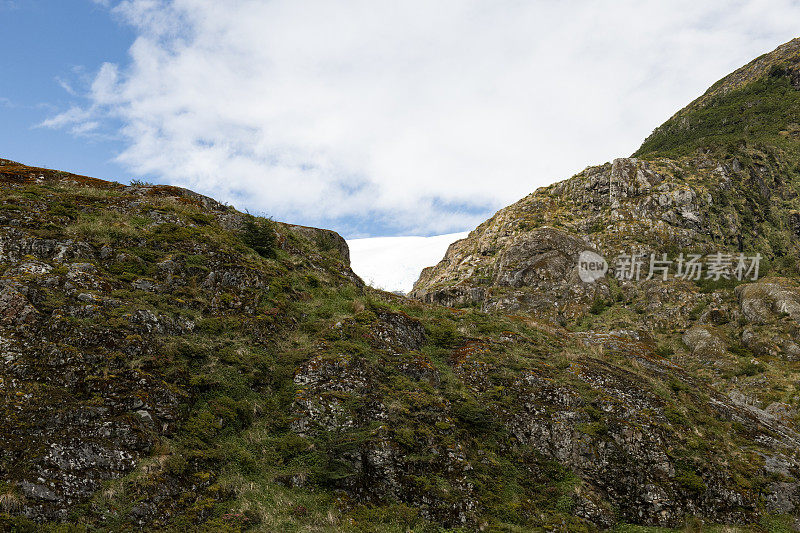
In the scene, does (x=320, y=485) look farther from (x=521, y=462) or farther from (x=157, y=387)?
(x=521, y=462)

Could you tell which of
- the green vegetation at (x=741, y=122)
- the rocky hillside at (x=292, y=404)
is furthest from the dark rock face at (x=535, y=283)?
the green vegetation at (x=741, y=122)

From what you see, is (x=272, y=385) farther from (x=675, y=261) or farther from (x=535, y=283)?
(x=675, y=261)

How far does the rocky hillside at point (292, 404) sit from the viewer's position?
36.6 feet

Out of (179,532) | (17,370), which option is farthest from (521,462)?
(17,370)

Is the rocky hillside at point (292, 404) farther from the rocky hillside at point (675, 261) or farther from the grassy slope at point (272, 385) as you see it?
the rocky hillside at point (675, 261)

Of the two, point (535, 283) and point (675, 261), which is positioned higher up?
point (675, 261)

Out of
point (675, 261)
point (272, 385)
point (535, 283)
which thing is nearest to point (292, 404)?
point (272, 385)

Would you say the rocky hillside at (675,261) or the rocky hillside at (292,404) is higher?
the rocky hillside at (675,261)

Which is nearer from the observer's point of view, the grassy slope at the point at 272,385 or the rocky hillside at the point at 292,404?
the rocky hillside at the point at 292,404

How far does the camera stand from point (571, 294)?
60.8m

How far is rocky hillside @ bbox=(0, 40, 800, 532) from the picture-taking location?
36.6 feet

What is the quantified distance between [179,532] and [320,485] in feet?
14.4

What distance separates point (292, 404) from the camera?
51.0 ft

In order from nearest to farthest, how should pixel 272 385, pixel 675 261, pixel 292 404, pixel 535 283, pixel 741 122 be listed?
pixel 292 404 → pixel 272 385 → pixel 535 283 → pixel 675 261 → pixel 741 122
